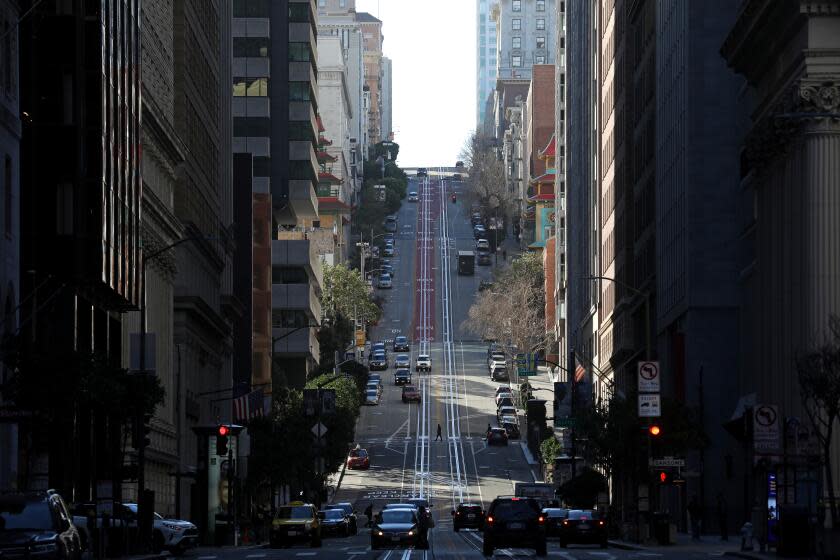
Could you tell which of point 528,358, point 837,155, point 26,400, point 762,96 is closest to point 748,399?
point 762,96

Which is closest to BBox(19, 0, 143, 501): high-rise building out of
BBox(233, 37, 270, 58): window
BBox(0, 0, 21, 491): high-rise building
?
BBox(0, 0, 21, 491): high-rise building

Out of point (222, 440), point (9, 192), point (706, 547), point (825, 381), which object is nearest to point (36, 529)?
point (825, 381)

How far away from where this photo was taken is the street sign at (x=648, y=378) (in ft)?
202

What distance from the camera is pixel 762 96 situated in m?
65.1

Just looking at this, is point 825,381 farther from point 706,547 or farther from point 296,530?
point 296,530

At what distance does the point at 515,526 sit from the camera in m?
49.5

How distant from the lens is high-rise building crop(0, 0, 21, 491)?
51781 millimetres

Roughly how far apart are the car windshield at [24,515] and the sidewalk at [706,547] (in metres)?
19.4

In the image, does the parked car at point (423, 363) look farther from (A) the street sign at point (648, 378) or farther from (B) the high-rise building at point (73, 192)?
(A) the street sign at point (648, 378)

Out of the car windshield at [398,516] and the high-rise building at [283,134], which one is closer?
the car windshield at [398,516]

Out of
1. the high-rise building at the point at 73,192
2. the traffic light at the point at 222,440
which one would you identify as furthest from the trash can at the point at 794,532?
the traffic light at the point at 222,440

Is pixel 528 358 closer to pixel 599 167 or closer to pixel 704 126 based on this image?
pixel 599 167

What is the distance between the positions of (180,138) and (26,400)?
43.2 meters

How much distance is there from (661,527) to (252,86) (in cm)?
8882
